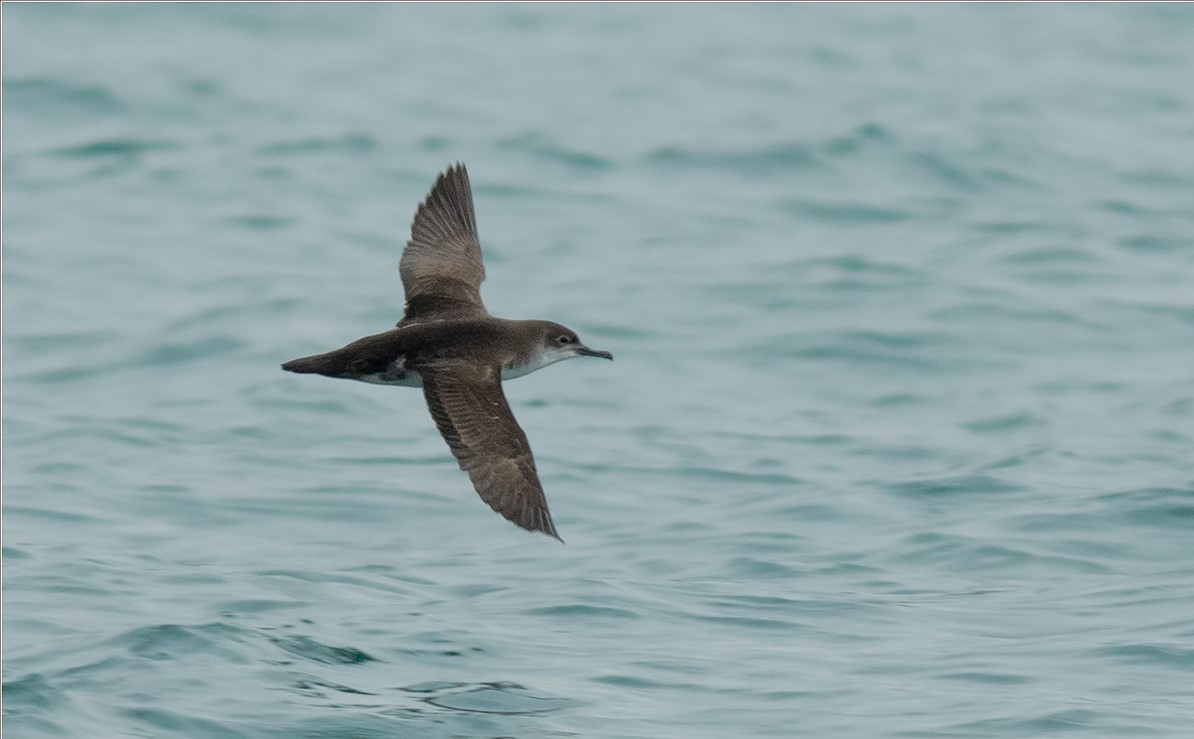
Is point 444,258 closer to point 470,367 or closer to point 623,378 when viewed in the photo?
point 470,367

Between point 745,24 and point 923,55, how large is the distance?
2721mm

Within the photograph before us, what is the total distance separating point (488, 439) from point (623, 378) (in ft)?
18.3

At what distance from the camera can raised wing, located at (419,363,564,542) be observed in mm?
8305

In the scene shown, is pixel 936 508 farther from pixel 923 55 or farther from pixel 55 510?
pixel 923 55

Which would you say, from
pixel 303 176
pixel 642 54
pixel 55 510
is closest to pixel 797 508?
pixel 55 510

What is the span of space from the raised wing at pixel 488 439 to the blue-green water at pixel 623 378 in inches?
33.2

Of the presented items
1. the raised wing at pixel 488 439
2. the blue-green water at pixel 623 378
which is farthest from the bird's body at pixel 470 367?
the blue-green water at pixel 623 378

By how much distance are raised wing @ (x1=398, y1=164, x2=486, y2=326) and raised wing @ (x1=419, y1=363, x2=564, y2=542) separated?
107 centimetres

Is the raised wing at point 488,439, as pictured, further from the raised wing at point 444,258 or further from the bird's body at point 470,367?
the raised wing at point 444,258

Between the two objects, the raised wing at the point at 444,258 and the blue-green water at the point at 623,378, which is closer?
the blue-green water at the point at 623,378

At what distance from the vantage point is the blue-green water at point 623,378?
8797 mm

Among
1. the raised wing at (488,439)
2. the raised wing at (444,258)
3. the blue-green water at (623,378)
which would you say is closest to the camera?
the raised wing at (488,439)

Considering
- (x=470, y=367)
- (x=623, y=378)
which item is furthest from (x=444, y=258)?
(x=623, y=378)

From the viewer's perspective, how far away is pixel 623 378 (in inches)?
551
